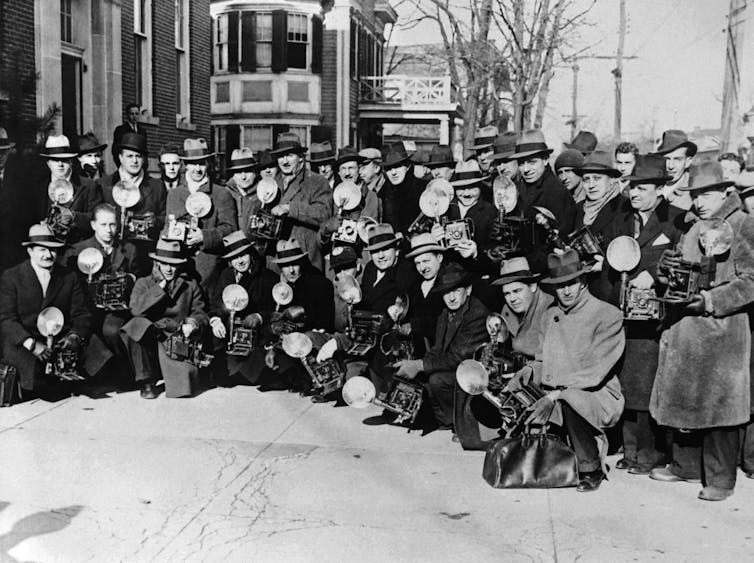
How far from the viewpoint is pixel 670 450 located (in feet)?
19.2

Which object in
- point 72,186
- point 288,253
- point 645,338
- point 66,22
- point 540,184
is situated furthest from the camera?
point 66,22

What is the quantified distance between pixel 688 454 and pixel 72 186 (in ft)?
18.0

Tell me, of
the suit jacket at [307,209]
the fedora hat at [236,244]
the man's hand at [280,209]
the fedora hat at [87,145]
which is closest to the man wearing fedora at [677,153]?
the suit jacket at [307,209]

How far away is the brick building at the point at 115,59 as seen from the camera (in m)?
11.4

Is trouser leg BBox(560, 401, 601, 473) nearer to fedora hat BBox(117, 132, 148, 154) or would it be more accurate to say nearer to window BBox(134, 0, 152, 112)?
fedora hat BBox(117, 132, 148, 154)

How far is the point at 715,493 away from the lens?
5.24 m

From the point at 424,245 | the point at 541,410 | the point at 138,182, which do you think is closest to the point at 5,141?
the point at 138,182

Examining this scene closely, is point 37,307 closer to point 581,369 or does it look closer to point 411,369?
point 411,369

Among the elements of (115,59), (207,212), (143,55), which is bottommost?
(207,212)

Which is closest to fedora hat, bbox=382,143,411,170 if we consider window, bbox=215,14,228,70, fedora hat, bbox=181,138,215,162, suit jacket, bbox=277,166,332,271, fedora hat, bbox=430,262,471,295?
suit jacket, bbox=277,166,332,271

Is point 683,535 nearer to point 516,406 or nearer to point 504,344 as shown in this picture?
point 516,406

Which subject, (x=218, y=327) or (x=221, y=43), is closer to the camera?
(x=218, y=327)

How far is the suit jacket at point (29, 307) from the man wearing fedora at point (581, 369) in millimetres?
3756

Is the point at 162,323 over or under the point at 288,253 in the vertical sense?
under
